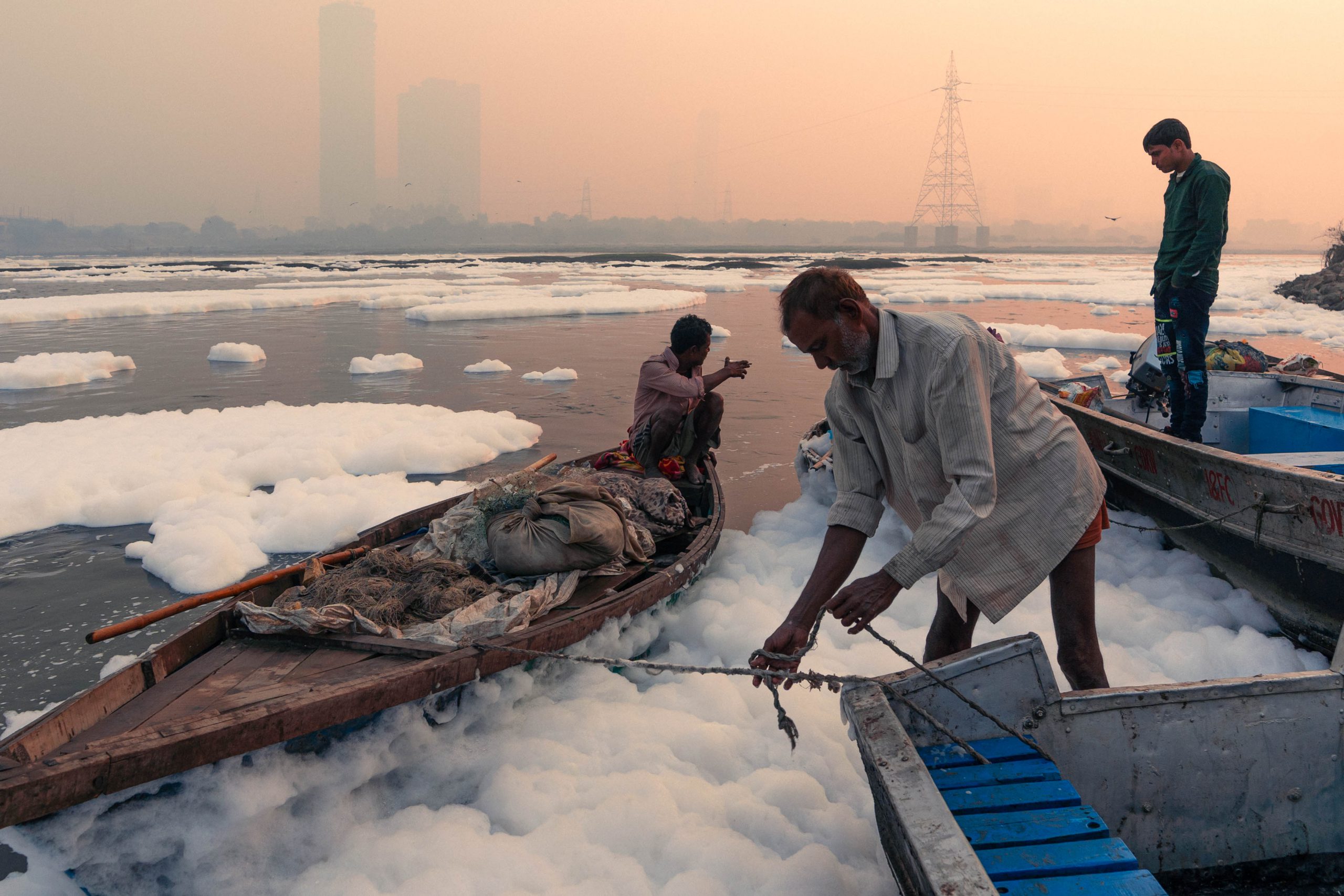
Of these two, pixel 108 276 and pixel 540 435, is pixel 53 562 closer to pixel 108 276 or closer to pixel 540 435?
pixel 540 435

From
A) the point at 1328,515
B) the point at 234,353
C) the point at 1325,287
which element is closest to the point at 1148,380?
the point at 1328,515

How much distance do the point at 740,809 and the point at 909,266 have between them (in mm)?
70349

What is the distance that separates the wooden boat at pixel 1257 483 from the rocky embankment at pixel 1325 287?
73.2ft

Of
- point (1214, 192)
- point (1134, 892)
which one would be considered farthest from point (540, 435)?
point (1134, 892)

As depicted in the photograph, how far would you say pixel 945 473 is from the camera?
7.84 feet

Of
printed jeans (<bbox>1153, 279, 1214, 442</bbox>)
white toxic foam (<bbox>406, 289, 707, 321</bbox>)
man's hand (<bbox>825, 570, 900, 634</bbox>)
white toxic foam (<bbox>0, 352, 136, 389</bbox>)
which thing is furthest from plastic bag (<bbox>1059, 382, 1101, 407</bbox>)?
white toxic foam (<bbox>406, 289, 707, 321</bbox>)

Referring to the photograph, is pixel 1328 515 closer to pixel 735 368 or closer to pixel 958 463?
pixel 958 463

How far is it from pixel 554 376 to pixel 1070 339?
10.4m

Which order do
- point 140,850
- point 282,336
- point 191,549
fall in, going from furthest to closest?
point 282,336 → point 191,549 → point 140,850

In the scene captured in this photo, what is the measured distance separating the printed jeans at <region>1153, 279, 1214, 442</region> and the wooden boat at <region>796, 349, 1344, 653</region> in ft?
1.15

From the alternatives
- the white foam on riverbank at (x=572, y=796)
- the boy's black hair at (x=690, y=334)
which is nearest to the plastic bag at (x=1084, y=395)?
the white foam on riverbank at (x=572, y=796)

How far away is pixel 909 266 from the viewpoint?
69312 mm

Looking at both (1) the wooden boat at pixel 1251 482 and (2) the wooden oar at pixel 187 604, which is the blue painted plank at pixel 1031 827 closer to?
(1) the wooden boat at pixel 1251 482

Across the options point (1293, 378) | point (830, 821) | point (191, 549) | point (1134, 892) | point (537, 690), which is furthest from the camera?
point (1293, 378)
